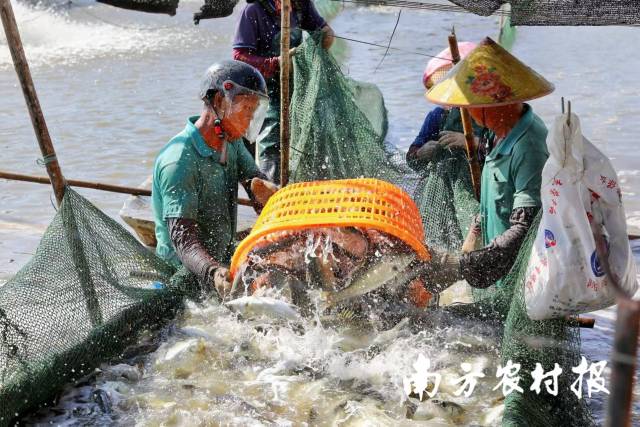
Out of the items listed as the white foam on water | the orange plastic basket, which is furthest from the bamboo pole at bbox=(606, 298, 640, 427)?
the white foam on water

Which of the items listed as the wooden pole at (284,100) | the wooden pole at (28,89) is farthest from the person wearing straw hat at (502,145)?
the wooden pole at (28,89)

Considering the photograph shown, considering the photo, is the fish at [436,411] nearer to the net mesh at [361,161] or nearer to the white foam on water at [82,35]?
the net mesh at [361,161]

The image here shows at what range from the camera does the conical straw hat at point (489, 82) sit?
3.84m

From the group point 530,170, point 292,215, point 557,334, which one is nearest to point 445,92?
point 530,170

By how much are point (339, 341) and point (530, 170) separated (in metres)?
1.42

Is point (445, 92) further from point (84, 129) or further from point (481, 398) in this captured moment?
point (84, 129)

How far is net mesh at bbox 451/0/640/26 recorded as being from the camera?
12.7ft

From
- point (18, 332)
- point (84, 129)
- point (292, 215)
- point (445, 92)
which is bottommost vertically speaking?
point (84, 129)

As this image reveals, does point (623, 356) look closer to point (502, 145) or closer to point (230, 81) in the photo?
point (502, 145)

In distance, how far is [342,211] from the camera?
3873mm

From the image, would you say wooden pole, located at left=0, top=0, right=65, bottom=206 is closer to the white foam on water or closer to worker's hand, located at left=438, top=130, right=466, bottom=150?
worker's hand, located at left=438, top=130, right=466, bottom=150

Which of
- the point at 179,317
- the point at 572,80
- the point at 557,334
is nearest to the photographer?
the point at 557,334

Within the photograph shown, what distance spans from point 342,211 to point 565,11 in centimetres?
158

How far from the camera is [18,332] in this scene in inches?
150
